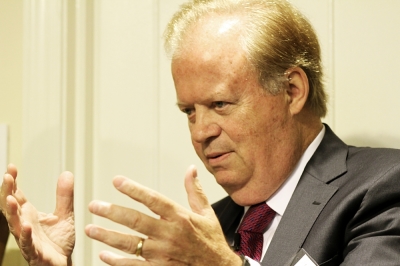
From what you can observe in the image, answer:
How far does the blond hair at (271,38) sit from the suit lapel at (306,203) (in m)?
0.16

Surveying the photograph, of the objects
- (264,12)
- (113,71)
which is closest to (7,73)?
(113,71)

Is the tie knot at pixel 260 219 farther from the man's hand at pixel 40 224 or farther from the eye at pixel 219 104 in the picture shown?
the man's hand at pixel 40 224

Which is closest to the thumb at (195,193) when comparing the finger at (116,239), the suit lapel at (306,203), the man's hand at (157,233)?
the man's hand at (157,233)

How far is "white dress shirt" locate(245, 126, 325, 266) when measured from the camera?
5.27 ft

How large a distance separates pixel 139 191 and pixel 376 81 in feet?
3.53

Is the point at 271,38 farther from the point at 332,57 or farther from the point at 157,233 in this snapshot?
the point at 157,233

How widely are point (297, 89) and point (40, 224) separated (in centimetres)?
76

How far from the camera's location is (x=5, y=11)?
2.12 metres

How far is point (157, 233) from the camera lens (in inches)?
43.3

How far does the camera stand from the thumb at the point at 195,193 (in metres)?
1.19

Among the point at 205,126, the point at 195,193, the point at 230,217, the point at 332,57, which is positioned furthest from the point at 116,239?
the point at 332,57

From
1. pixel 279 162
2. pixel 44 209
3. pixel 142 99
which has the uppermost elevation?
pixel 142 99

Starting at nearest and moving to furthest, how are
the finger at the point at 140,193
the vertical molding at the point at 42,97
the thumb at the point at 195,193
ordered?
1. the finger at the point at 140,193
2. the thumb at the point at 195,193
3. the vertical molding at the point at 42,97

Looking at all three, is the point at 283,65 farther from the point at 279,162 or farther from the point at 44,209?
the point at 44,209
